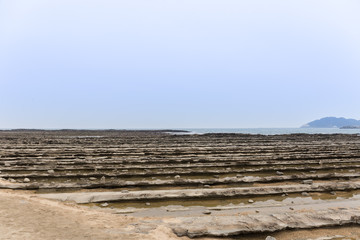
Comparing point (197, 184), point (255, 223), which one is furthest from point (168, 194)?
point (255, 223)

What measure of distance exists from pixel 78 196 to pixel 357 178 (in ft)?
35.3

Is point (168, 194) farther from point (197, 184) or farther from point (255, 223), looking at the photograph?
point (255, 223)

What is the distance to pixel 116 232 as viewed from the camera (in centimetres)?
444

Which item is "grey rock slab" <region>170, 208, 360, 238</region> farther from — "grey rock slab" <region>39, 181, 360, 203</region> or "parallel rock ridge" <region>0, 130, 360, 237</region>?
"grey rock slab" <region>39, 181, 360, 203</region>

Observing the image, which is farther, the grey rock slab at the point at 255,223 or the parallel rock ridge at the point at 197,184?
the parallel rock ridge at the point at 197,184

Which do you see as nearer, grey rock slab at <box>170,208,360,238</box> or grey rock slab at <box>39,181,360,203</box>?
grey rock slab at <box>170,208,360,238</box>

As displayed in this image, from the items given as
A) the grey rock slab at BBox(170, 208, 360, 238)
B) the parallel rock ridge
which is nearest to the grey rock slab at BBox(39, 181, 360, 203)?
the parallel rock ridge

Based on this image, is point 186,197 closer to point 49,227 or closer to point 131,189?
point 131,189

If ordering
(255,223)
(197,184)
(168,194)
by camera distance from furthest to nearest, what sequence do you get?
(197,184) → (168,194) → (255,223)

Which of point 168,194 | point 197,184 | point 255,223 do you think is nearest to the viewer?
point 255,223

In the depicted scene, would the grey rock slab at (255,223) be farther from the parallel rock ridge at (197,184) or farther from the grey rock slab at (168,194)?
the grey rock slab at (168,194)

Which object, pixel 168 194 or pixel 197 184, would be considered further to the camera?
pixel 197 184

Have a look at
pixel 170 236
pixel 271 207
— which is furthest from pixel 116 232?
pixel 271 207

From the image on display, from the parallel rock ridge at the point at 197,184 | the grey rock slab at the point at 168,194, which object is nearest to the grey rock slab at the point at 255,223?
the parallel rock ridge at the point at 197,184
